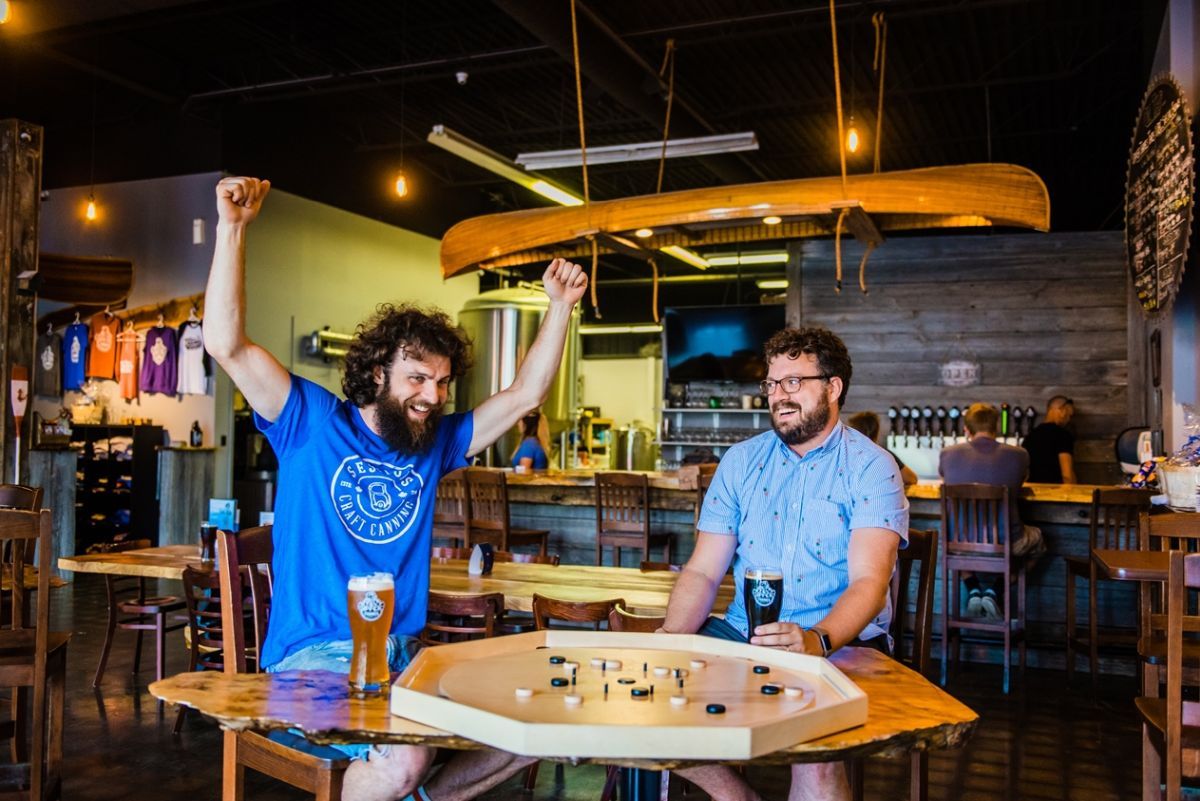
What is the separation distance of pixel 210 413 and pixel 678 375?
17.3ft

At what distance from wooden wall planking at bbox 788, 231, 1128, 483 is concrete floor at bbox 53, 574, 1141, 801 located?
405 cm

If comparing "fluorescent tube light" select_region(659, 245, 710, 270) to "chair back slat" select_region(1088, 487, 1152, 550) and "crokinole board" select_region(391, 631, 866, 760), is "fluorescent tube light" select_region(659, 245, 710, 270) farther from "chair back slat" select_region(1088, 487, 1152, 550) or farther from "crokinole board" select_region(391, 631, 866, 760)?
"crokinole board" select_region(391, 631, 866, 760)

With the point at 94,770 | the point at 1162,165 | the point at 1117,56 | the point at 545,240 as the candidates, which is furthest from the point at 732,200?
the point at 1117,56

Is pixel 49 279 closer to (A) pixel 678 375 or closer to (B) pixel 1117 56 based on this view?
(A) pixel 678 375

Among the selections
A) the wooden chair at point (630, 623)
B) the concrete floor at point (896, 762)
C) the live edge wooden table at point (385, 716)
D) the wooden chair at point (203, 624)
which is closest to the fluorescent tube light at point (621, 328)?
the concrete floor at point (896, 762)

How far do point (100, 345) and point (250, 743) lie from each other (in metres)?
9.22

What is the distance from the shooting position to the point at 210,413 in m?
10.4

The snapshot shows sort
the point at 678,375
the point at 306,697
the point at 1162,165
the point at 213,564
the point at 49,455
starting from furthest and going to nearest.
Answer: the point at 678,375 < the point at 49,455 < the point at 1162,165 < the point at 213,564 < the point at 306,697

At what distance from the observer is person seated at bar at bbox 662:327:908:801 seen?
8.50ft

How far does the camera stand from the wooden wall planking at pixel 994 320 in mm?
9180

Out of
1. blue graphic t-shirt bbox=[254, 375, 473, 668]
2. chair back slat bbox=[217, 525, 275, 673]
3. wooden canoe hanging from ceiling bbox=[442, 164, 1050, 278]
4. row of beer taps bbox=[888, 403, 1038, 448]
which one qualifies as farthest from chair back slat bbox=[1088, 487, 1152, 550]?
chair back slat bbox=[217, 525, 275, 673]

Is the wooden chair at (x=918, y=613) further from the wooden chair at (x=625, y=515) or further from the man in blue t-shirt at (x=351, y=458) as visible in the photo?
the wooden chair at (x=625, y=515)

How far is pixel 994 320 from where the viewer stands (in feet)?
31.3

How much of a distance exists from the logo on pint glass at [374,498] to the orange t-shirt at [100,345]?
916 cm
